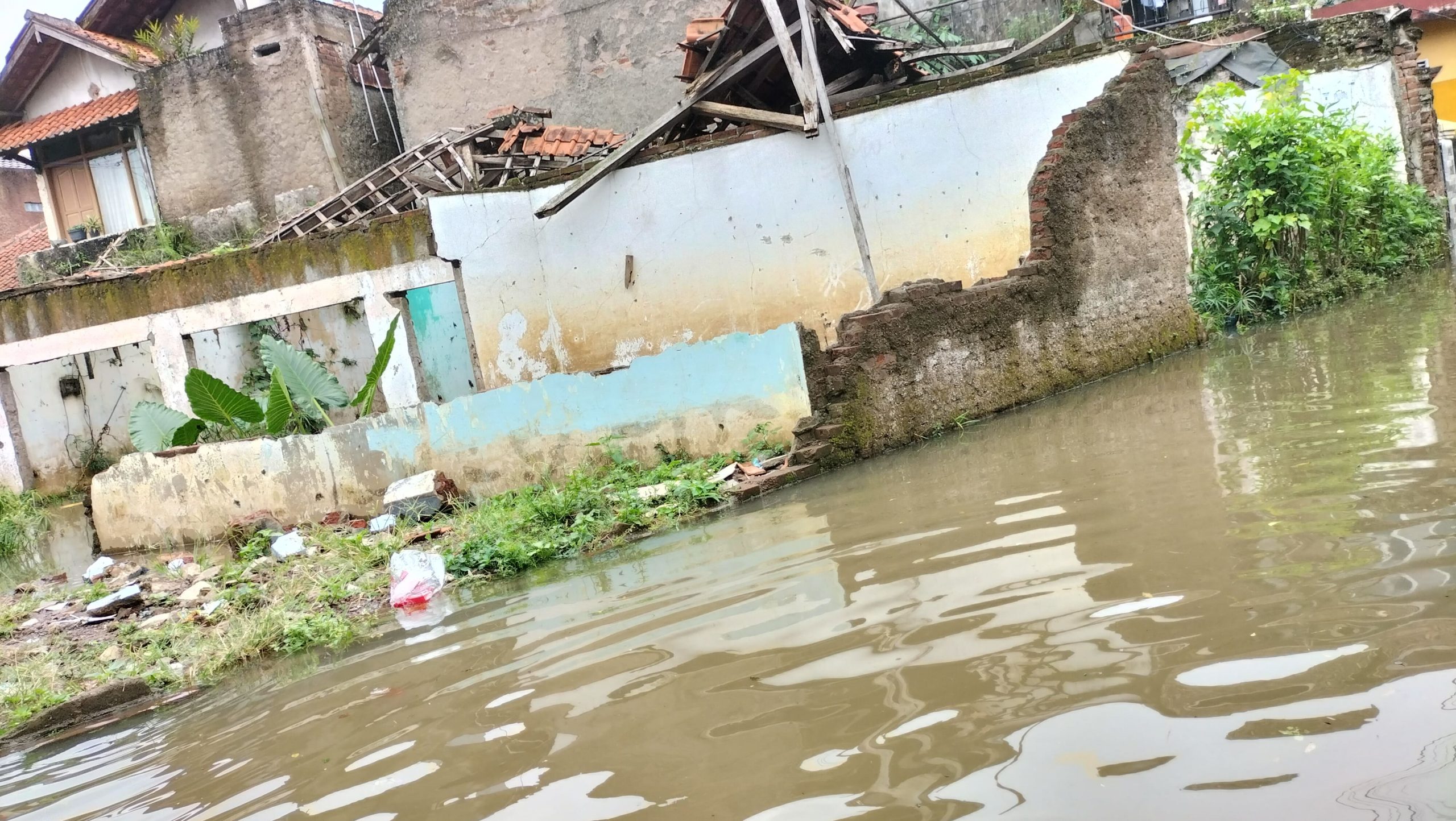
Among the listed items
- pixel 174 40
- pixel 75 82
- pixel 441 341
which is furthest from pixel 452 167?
pixel 75 82

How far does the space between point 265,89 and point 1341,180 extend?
16.4 m

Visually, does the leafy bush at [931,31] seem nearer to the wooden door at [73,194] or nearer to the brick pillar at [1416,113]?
the brick pillar at [1416,113]

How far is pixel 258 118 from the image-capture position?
1762 centimetres

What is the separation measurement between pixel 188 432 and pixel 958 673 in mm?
10241

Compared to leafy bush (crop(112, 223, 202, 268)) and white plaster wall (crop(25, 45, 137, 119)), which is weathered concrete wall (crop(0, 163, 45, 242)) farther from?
leafy bush (crop(112, 223, 202, 268))

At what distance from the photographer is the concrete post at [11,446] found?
14.2 metres

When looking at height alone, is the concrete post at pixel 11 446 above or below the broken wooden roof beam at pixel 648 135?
below

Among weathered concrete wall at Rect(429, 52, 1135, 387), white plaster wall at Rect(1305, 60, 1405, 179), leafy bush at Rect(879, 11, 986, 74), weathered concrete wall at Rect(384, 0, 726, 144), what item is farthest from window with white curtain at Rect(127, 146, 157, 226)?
white plaster wall at Rect(1305, 60, 1405, 179)

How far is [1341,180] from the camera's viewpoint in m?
9.88

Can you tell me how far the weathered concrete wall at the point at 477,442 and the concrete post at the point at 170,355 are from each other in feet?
11.0

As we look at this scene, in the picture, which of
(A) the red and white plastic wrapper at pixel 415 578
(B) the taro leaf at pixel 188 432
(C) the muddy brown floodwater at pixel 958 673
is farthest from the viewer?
(B) the taro leaf at pixel 188 432

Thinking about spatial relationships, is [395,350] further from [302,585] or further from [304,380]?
[302,585]

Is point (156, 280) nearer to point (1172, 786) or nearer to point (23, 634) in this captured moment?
point (23, 634)

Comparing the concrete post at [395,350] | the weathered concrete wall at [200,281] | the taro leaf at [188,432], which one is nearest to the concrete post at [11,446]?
the weathered concrete wall at [200,281]
